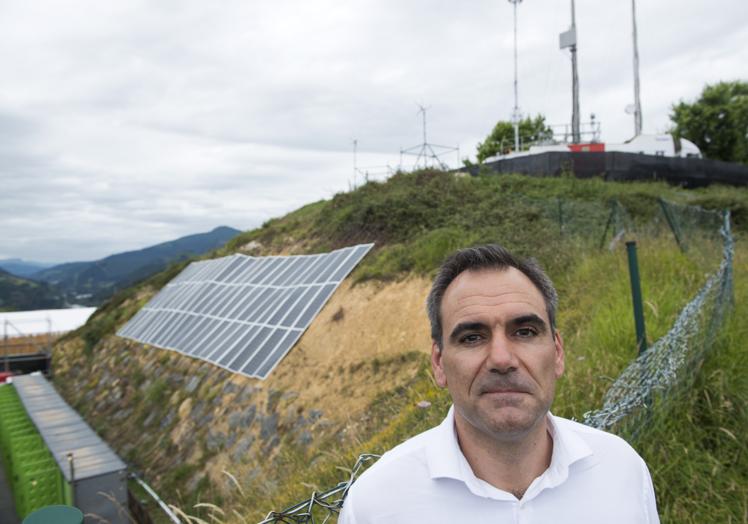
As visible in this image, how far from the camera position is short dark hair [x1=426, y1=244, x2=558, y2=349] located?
5.60 feet

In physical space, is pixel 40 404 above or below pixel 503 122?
below

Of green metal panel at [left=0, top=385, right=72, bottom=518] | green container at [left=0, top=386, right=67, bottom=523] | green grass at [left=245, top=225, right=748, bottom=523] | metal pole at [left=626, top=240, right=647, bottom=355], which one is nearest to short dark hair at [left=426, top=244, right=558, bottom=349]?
green grass at [left=245, top=225, right=748, bottom=523]

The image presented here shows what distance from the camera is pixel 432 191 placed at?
14.3 metres

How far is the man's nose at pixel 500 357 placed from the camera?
1.52 metres

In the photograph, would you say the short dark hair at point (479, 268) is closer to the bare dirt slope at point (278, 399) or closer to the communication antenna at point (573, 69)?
the bare dirt slope at point (278, 399)

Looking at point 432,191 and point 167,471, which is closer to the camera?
point 167,471

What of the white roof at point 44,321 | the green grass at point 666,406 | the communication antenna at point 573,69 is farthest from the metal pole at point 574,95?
the white roof at point 44,321

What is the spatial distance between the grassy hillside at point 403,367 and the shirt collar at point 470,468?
2.07m

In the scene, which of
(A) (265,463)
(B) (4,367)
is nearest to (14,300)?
(B) (4,367)

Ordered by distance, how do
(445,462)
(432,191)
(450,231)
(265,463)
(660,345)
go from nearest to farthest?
(445,462)
(660,345)
(265,463)
(450,231)
(432,191)

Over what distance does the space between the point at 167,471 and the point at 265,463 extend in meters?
2.62

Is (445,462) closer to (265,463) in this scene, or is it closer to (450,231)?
(265,463)

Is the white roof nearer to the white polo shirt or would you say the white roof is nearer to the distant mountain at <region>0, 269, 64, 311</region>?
the white polo shirt

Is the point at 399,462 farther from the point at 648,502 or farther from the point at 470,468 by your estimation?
the point at 648,502
